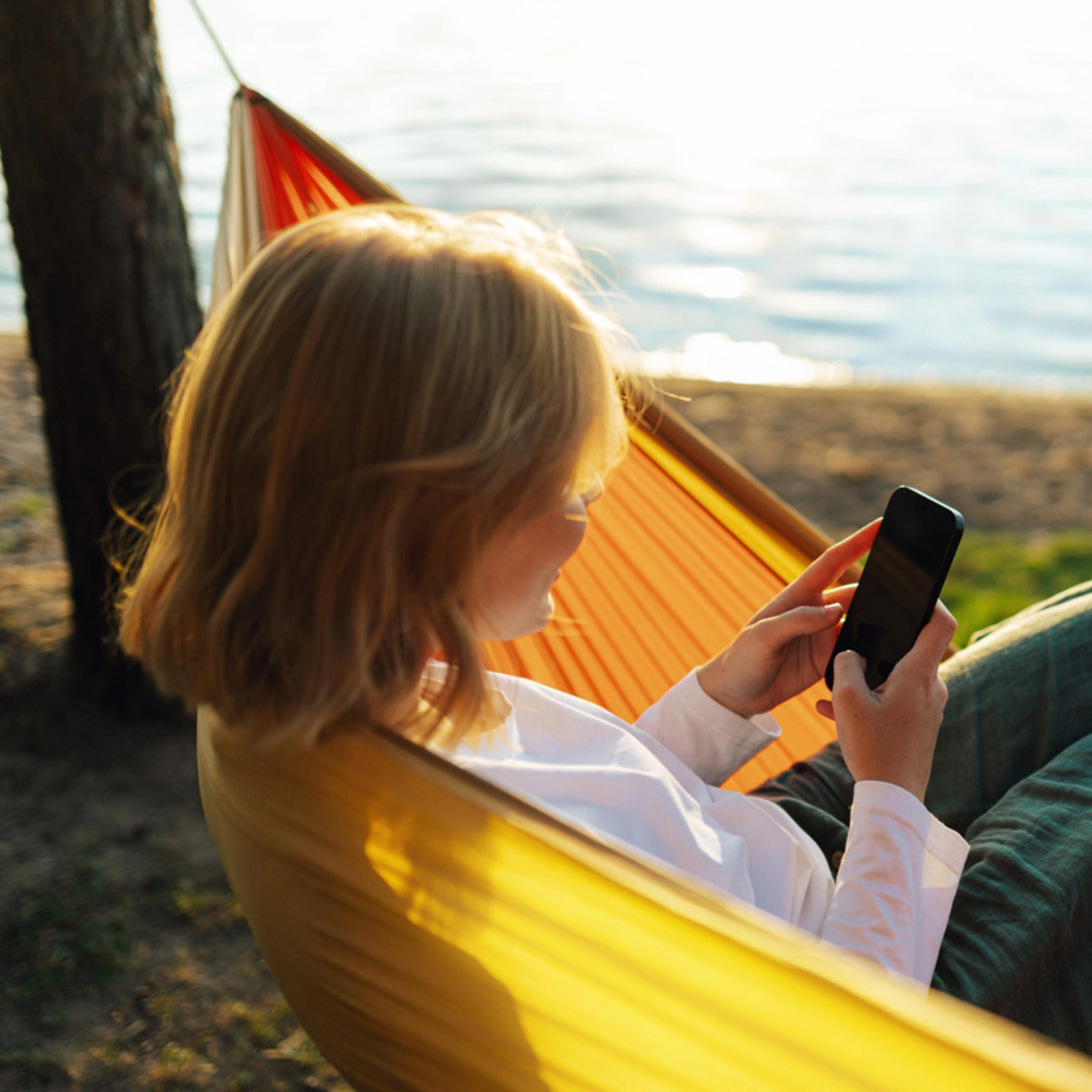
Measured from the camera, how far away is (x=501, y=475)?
0.84 meters

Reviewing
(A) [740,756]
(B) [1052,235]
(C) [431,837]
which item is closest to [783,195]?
(B) [1052,235]

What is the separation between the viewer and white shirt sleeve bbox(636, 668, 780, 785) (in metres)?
1.24

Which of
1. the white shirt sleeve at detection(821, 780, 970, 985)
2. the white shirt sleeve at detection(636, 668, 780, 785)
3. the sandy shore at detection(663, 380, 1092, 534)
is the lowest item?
the sandy shore at detection(663, 380, 1092, 534)

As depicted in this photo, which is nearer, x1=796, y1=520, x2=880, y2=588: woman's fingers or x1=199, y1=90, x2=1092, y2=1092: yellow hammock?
x1=199, y1=90, x2=1092, y2=1092: yellow hammock

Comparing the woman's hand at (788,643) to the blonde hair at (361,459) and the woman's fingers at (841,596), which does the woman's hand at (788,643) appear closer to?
the woman's fingers at (841,596)

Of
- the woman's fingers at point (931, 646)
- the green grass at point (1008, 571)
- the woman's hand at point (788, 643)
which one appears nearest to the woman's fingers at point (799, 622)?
the woman's hand at point (788, 643)

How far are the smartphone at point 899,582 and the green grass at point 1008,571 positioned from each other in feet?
4.46

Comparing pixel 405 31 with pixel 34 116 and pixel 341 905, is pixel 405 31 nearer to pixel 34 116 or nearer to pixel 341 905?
pixel 34 116

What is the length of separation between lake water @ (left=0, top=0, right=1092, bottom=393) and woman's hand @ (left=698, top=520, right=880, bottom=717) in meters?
0.34

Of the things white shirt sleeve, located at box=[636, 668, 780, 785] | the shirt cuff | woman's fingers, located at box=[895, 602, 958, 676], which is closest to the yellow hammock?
the shirt cuff

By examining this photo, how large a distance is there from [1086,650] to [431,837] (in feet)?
2.77

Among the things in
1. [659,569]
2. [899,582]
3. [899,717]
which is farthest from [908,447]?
[899,717]

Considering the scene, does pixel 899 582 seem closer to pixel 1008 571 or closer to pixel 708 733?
pixel 708 733

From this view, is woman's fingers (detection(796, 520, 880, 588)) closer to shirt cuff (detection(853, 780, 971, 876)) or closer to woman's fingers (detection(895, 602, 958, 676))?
woman's fingers (detection(895, 602, 958, 676))
